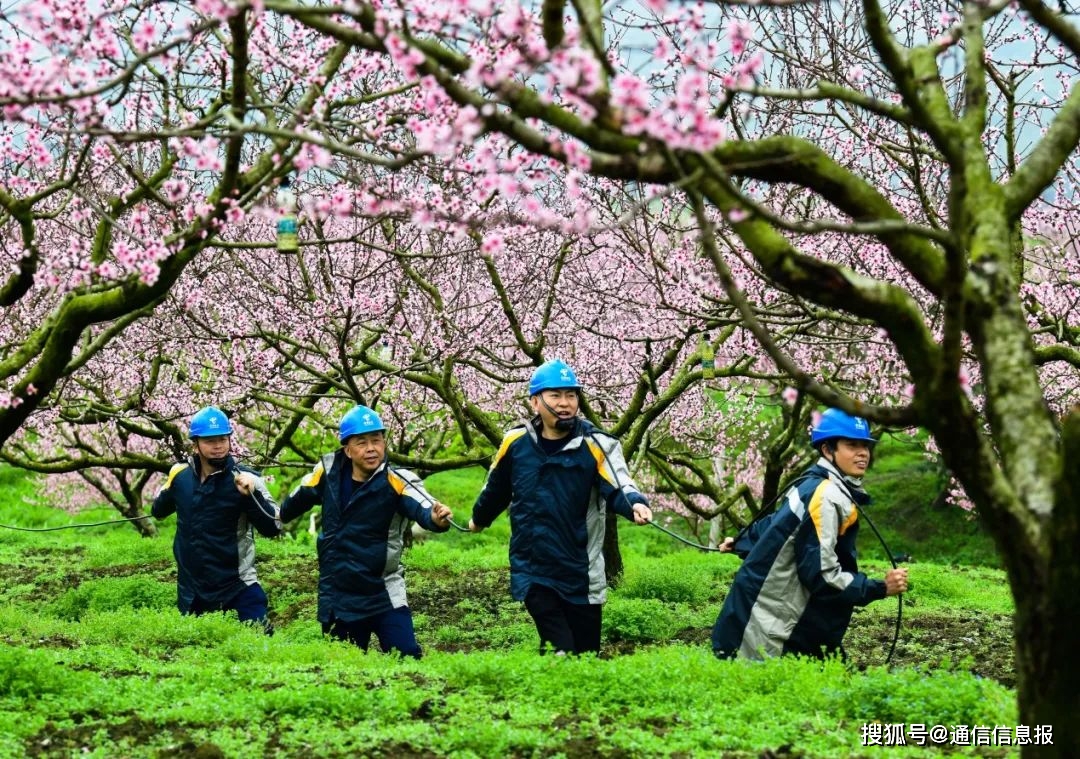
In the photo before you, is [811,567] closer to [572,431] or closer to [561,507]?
[561,507]

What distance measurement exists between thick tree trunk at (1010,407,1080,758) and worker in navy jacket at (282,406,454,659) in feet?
16.0

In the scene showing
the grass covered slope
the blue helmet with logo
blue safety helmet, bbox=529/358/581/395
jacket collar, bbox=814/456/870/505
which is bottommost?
the grass covered slope

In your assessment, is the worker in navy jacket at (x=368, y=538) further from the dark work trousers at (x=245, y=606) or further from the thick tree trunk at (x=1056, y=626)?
the thick tree trunk at (x=1056, y=626)

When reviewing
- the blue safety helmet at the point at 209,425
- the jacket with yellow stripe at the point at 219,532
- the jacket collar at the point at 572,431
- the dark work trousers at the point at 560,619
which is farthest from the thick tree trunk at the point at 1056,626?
the blue safety helmet at the point at 209,425

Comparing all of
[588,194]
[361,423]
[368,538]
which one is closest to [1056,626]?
[368,538]

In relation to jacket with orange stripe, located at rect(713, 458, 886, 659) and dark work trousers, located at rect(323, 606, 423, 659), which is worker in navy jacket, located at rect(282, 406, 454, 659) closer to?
dark work trousers, located at rect(323, 606, 423, 659)

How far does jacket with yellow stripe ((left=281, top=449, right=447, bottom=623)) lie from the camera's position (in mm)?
8477

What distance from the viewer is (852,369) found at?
16.4 metres

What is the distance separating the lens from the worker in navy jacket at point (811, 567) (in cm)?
693

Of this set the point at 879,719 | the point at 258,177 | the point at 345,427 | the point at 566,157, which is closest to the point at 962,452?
the point at 566,157

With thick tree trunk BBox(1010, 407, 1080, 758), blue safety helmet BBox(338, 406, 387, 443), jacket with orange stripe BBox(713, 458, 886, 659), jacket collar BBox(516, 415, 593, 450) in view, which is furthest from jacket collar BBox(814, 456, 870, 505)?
Result: blue safety helmet BBox(338, 406, 387, 443)

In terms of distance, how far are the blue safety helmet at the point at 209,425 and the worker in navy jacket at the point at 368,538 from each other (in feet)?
4.60

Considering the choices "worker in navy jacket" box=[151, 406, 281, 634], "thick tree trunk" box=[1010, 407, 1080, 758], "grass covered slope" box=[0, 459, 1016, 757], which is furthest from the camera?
"worker in navy jacket" box=[151, 406, 281, 634]

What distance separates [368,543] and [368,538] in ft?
0.12
